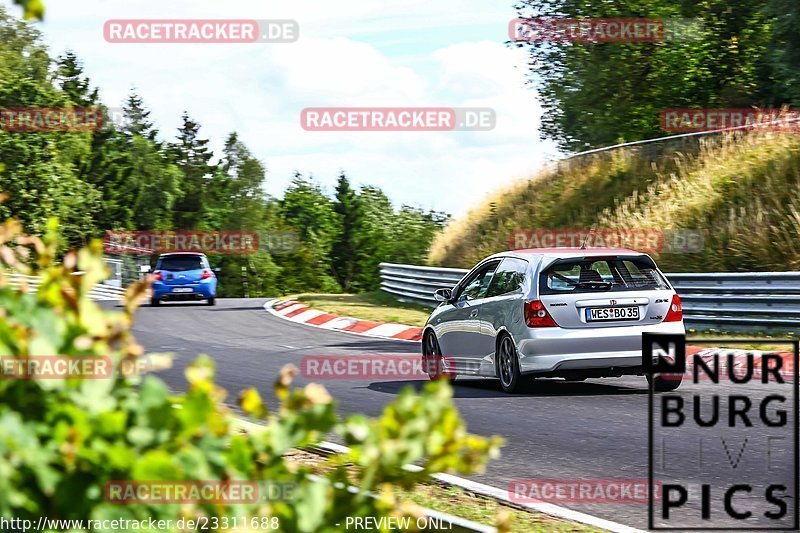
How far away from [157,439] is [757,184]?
22221 mm

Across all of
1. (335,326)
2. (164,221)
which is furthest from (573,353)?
(164,221)

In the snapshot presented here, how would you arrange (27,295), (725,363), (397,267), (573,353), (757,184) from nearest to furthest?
(27,295), (573,353), (725,363), (757,184), (397,267)

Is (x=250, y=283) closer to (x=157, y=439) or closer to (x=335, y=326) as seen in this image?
(x=335, y=326)

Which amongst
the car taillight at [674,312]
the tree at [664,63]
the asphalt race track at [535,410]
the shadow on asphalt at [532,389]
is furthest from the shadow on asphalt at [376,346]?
the tree at [664,63]

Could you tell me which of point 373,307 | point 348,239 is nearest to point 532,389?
point 373,307

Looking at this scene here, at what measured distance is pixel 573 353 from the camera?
11.6 m

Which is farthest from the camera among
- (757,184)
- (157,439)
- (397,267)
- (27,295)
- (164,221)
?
(164,221)

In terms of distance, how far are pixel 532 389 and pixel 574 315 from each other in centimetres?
130

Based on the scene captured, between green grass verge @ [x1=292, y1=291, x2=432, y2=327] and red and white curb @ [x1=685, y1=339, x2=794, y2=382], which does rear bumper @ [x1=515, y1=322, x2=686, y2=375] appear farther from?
green grass verge @ [x1=292, y1=291, x2=432, y2=327]

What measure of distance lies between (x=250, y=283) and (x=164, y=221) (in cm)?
1743

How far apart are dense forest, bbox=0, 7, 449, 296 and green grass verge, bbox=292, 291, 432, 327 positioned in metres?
4.32

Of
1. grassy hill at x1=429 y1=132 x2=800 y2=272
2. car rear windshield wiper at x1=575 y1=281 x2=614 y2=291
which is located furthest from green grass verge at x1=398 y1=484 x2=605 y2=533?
grassy hill at x1=429 y1=132 x2=800 y2=272

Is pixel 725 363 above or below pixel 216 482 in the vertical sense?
below

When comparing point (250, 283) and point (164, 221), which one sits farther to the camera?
point (250, 283)
